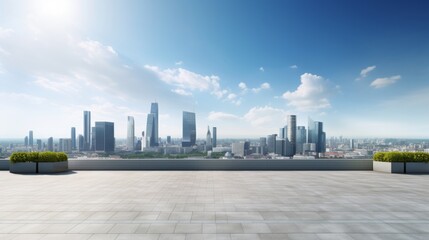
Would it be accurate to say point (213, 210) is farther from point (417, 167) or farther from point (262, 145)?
point (262, 145)

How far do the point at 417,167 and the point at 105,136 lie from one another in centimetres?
11067

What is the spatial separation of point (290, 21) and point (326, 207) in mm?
18849

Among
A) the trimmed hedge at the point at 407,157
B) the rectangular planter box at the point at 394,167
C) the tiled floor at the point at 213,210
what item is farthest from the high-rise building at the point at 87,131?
the trimmed hedge at the point at 407,157

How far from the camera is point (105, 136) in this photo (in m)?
107

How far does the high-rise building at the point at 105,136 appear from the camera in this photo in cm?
10344

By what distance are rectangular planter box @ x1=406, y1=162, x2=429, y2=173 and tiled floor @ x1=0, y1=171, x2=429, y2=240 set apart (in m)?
4.48

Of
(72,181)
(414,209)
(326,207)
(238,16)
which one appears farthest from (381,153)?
(72,181)

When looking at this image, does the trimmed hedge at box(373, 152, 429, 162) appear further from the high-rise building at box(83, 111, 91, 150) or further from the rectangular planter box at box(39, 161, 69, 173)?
the high-rise building at box(83, 111, 91, 150)

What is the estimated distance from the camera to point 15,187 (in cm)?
1197

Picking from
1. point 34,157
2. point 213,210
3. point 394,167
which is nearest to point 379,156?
point 394,167

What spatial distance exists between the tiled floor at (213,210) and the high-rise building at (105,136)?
3853 inches

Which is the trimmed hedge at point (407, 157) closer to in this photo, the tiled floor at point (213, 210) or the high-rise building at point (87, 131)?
the tiled floor at point (213, 210)

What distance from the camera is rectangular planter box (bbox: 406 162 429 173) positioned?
1709 centimetres

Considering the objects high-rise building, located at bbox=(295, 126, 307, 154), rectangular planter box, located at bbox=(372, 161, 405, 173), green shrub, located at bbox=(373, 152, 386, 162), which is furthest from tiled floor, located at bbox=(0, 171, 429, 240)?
high-rise building, located at bbox=(295, 126, 307, 154)
